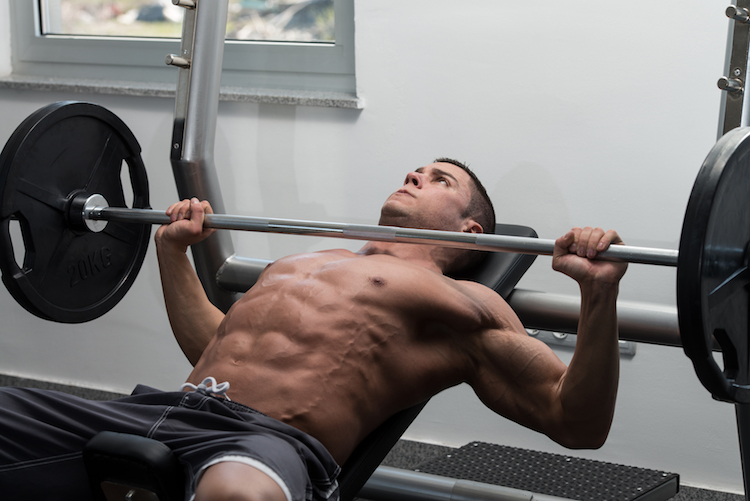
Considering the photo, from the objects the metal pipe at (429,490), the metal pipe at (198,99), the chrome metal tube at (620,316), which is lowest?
the metal pipe at (429,490)

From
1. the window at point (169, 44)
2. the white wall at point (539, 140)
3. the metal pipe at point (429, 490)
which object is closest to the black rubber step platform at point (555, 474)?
the metal pipe at point (429, 490)

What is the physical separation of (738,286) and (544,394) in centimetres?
36

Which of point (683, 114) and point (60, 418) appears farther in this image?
point (683, 114)

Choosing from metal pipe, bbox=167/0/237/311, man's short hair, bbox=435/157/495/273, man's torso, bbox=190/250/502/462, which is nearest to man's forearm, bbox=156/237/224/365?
man's torso, bbox=190/250/502/462

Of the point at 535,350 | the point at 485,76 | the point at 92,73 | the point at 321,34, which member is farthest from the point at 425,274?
the point at 92,73

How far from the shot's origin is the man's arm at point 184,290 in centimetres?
157

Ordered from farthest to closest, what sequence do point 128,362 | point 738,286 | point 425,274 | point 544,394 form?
point 128,362 < point 425,274 < point 544,394 < point 738,286

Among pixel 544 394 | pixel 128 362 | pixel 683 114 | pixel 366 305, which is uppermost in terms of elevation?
pixel 683 114

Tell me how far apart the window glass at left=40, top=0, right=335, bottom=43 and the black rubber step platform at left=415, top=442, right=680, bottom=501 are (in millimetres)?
1440

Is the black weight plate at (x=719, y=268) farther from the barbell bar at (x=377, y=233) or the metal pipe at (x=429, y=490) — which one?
the metal pipe at (x=429, y=490)

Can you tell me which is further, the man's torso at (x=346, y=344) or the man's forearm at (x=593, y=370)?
the man's torso at (x=346, y=344)

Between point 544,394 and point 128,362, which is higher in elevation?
point 544,394

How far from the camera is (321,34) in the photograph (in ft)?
8.46

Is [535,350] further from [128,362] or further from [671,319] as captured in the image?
[128,362]
